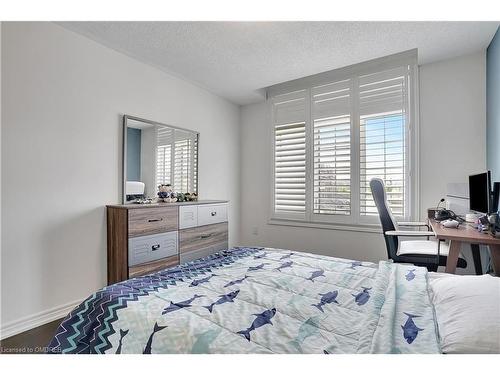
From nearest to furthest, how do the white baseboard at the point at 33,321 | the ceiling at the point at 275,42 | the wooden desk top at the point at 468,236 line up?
the wooden desk top at the point at 468,236 < the white baseboard at the point at 33,321 < the ceiling at the point at 275,42

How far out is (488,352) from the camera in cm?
82

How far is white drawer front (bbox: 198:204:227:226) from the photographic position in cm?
315

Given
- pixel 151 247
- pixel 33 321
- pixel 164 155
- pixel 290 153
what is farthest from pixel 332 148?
pixel 33 321

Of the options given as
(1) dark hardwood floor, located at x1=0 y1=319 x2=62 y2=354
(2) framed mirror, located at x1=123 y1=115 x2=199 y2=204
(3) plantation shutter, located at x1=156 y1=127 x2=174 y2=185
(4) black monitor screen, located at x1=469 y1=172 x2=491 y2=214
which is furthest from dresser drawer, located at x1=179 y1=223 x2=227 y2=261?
(4) black monitor screen, located at x1=469 y1=172 x2=491 y2=214

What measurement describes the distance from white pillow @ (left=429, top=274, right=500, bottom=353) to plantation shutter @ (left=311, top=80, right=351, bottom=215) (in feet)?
7.51

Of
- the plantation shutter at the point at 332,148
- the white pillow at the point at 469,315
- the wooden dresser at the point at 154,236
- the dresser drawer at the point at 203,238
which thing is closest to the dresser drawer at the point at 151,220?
the wooden dresser at the point at 154,236

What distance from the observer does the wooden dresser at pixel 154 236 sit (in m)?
2.44

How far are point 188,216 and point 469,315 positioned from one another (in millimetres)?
2522

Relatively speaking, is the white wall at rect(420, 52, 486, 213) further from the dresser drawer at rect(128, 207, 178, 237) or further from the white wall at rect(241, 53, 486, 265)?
the dresser drawer at rect(128, 207, 178, 237)

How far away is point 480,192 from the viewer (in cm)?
219

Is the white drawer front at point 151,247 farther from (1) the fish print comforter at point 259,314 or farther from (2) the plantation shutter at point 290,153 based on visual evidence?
(2) the plantation shutter at point 290,153

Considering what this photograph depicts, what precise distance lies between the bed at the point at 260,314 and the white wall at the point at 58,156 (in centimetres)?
122
